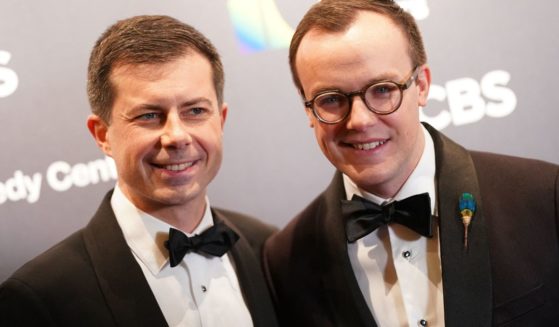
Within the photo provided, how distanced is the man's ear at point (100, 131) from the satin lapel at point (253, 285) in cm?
58

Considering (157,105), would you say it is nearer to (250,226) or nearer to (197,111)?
(197,111)

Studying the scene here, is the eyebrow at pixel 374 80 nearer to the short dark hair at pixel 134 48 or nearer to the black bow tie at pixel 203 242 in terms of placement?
the short dark hair at pixel 134 48

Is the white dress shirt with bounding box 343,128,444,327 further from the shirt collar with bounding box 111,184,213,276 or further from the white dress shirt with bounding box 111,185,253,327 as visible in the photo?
the shirt collar with bounding box 111,184,213,276

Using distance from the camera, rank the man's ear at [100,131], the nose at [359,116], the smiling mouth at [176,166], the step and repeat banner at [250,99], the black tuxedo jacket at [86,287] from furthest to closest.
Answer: the step and repeat banner at [250,99], the man's ear at [100,131], the smiling mouth at [176,166], the nose at [359,116], the black tuxedo jacket at [86,287]

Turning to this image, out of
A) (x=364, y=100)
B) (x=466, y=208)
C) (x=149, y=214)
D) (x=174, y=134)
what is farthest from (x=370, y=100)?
(x=149, y=214)

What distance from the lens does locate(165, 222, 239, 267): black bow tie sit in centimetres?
260

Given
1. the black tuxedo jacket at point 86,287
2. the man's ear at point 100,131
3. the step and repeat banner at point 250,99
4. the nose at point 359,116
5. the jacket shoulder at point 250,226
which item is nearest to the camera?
the black tuxedo jacket at point 86,287

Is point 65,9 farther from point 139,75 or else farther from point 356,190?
point 356,190

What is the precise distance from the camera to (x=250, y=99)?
11.0 feet

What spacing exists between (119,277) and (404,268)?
1125 mm

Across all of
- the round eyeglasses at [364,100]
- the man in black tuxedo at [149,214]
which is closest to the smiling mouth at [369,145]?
the round eyeglasses at [364,100]

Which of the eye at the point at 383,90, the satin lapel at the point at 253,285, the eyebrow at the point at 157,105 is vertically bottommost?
the satin lapel at the point at 253,285

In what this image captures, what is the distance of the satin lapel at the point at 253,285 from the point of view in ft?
9.11

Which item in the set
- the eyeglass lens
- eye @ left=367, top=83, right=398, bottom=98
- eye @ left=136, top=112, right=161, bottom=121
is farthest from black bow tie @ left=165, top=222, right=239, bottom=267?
eye @ left=367, top=83, right=398, bottom=98
